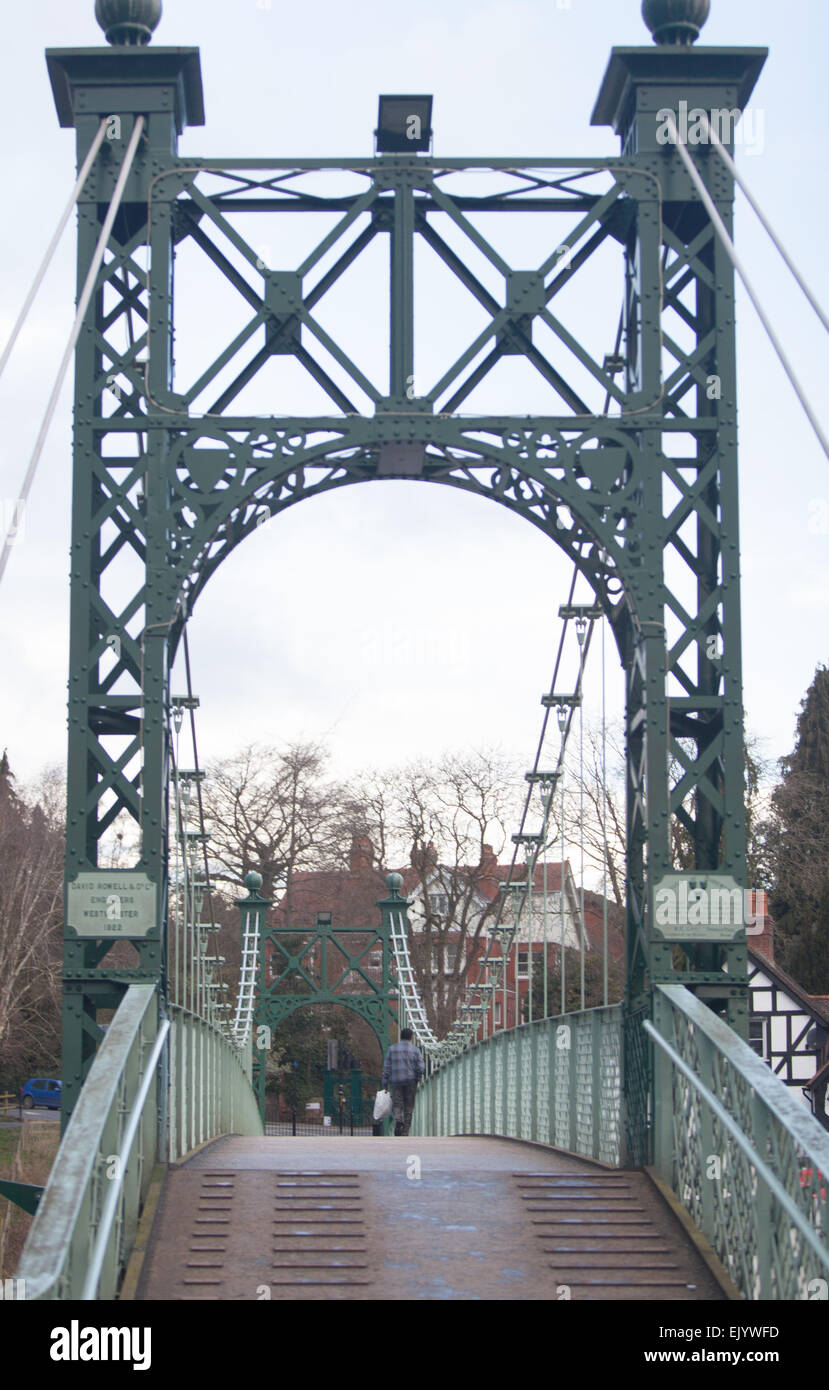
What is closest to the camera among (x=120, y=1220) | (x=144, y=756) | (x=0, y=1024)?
(x=120, y=1220)

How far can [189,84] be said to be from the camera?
9.87m

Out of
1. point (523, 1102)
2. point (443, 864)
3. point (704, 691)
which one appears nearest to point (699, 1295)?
point (704, 691)

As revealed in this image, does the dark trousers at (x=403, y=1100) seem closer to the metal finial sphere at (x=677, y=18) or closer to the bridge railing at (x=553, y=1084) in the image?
the bridge railing at (x=553, y=1084)

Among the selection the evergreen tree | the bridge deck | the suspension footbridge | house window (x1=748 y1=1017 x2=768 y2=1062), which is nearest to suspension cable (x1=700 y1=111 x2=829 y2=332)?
the suspension footbridge

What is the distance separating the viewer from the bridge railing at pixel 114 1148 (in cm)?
537

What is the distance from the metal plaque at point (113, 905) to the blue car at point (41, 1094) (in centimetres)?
4334

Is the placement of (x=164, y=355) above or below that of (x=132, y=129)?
below

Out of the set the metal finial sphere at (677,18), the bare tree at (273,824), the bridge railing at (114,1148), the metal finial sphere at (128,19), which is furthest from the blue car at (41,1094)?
the metal finial sphere at (677,18)

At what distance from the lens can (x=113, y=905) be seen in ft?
29.1

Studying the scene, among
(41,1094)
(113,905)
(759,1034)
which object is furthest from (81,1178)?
(41,1094)

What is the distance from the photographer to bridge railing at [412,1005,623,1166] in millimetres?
9461

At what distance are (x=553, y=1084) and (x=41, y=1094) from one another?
4303cm

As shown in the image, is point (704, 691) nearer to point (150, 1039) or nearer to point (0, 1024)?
point (150, 1039)
